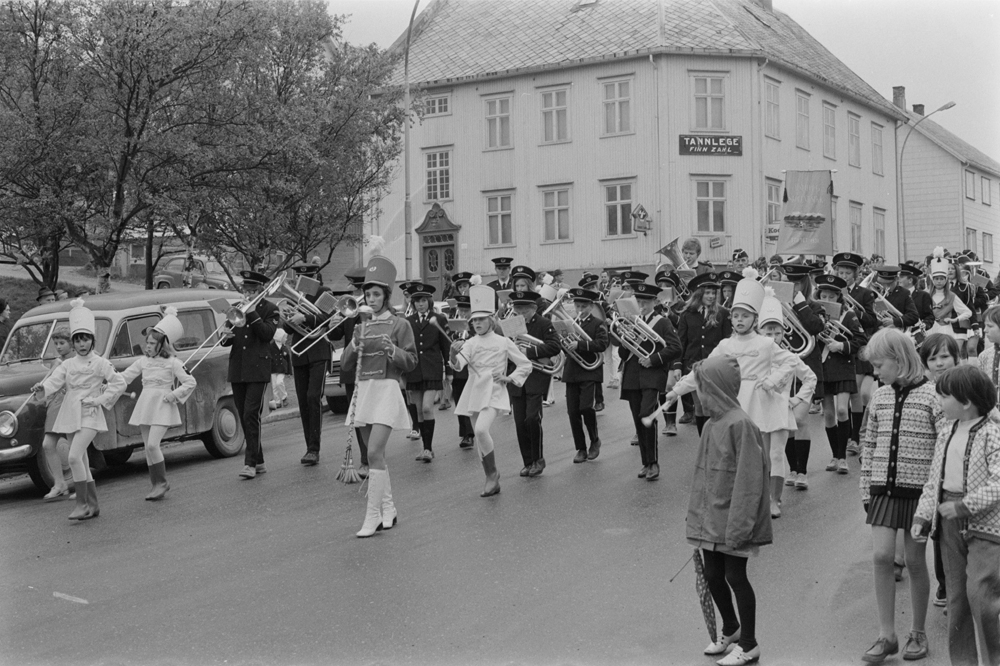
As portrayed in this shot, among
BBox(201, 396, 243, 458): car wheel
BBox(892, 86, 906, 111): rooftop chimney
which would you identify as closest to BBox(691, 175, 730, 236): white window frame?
BBox(201, 396, 243, 458): car wheel

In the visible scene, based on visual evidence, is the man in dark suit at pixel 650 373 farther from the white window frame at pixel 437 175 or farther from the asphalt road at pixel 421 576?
the white window frame at pixel 437 175

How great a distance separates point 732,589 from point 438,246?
3568 cm

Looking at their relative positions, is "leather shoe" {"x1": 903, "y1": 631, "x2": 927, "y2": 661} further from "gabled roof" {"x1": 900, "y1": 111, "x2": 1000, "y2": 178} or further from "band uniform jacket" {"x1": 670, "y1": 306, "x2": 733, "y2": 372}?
"gabled roof" {"x1": 900, "y1": 111, "x2": 1000, "y2": 178}

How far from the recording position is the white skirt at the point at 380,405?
9602 mm

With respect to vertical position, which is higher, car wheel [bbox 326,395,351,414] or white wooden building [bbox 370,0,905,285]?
white wooden building [bbox 370,0,905,285]

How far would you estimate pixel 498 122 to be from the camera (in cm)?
4006

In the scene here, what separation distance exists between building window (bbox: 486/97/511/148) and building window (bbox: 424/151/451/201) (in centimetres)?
175

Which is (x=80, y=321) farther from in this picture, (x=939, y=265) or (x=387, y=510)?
(x=939, y=265)

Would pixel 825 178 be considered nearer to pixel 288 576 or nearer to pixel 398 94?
pixel 398 94

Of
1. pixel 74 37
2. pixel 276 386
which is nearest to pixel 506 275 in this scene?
pixel 276 386

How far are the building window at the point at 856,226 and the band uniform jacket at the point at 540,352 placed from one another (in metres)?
34.7

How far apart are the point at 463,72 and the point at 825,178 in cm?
1835

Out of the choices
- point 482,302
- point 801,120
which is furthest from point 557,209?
point 482,302

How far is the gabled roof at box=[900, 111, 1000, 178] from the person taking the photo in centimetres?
5359
